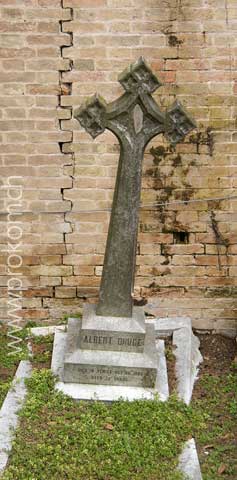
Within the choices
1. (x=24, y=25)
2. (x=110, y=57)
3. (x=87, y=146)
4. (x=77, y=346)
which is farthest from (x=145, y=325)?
(x=24, y=25)

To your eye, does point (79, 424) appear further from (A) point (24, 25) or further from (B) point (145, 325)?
(A) point (24, 25)

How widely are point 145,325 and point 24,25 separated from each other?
9.08 ft

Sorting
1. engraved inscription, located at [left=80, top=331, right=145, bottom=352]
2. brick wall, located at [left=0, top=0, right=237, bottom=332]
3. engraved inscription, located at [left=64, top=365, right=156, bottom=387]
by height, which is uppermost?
brick wall, located at [left=0, top=0, right=237, bottom=332]

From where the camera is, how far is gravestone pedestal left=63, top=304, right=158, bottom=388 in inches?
176

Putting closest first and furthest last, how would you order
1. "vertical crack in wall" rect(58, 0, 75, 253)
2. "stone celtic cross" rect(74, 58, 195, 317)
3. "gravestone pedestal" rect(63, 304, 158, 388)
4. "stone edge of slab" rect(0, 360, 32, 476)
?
"stone edge of slab" rect(0, 360, 32, 476)
"stone celtic cross" rect(74, 58, 195, 317)
"gravestone pedestal" rect(63, 304, 158, 388)
"vertical crack in wall" rect(58, 0, 75, 253)

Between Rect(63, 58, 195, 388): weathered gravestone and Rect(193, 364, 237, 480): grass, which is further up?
Rect(63, 58, 195, 388): weathered gravestone

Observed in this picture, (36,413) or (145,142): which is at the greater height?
(145,142)

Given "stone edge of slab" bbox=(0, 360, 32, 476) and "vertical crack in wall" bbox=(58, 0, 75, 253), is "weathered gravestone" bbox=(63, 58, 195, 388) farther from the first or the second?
"vertical crack in wall" bbox=(58, 0, 75, 253)

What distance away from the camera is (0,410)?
425 centimetres

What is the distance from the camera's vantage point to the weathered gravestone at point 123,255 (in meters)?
4.26

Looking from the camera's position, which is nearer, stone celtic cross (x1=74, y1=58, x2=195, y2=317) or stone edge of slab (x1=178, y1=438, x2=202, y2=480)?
stone edge of slab (x1=178, y1=438, x2=202, y2=480)

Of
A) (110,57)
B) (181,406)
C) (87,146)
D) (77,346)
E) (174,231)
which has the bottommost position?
(181,406)

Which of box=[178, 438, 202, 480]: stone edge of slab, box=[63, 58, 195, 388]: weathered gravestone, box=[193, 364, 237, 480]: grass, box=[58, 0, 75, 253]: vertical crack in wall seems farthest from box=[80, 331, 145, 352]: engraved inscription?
box=[58, 0, 75, 253]: vertical crack in wall

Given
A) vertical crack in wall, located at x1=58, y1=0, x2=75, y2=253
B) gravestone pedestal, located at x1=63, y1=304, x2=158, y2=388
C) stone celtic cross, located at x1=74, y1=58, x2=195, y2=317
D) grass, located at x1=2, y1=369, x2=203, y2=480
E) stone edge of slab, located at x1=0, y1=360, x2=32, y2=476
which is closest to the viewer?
grass, located at x1=2, y1=369, x2=203, y2=480
